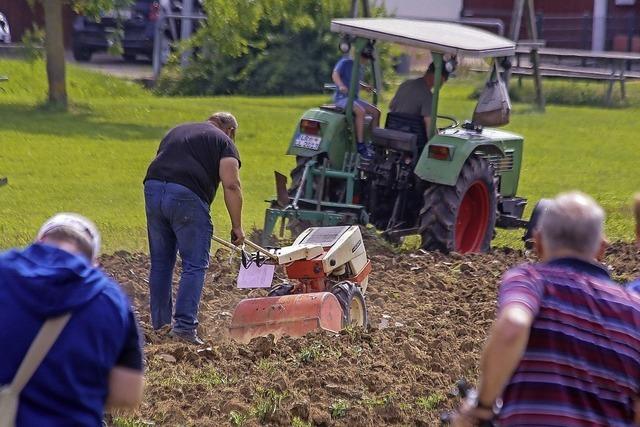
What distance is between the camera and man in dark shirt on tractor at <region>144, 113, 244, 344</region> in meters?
8.30

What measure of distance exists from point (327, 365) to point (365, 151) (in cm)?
496

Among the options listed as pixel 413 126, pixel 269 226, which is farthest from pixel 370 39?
pixel 269 226

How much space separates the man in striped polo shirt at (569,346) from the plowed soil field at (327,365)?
8.66 feet

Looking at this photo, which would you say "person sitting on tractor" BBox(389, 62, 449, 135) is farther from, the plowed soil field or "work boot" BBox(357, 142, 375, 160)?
the plowed soil field

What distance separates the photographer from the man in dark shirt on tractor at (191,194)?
27.2ft

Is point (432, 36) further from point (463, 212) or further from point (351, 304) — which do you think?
point (351, 304)

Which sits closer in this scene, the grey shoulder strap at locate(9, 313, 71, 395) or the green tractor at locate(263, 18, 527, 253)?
the grey shoulder strap at locate(9, 313, 71, 395)

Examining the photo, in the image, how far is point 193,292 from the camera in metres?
8.32

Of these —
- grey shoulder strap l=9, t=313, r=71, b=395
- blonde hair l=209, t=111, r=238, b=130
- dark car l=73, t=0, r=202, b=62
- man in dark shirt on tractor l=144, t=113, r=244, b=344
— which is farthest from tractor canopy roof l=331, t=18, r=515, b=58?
dark car l=73, t=0, r=202, b=62

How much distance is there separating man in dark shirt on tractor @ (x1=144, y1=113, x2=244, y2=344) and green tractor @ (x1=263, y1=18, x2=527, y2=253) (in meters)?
3.02

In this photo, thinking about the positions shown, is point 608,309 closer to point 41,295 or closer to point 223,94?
point 41,295

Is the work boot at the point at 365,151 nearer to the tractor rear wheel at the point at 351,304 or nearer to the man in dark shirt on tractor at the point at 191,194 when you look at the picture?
the tractor rear wheel at the point at 351,304

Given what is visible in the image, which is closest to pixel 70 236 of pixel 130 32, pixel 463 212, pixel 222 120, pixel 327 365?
pixel 327 365

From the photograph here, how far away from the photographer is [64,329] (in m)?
3.82
